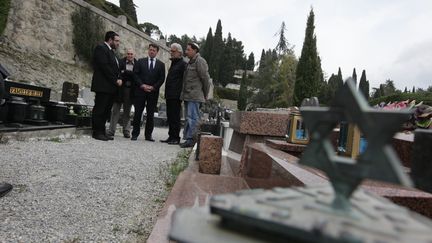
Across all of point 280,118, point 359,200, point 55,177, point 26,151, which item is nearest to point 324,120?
point 359,200

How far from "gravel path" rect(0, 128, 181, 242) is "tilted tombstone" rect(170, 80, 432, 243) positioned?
1.75 meters

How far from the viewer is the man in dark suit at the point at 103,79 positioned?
679cm

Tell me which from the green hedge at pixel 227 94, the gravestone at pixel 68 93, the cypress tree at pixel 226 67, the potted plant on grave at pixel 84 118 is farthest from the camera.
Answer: the cypress tree at pixel 226 67

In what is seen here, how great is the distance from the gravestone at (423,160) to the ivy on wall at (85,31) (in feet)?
73.2

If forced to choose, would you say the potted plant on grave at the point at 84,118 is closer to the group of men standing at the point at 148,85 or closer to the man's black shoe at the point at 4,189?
the group of men standing at the point at 148,85

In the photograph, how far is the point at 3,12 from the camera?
1608 centimetres

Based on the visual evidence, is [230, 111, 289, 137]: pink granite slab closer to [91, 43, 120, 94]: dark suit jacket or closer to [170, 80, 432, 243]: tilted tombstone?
[91, 43, 120, 94]: dark suit jacket

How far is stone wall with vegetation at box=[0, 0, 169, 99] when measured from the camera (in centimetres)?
1700

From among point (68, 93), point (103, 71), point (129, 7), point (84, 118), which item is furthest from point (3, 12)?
point (129, 7)

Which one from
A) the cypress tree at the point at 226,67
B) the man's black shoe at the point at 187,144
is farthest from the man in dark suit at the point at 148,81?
the cypress tree at the point at 226,67

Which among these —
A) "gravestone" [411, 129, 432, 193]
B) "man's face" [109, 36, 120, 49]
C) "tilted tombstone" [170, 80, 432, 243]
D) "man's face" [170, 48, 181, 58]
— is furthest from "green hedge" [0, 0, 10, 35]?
"tilted tombstone" [170, 80, 432, 243]

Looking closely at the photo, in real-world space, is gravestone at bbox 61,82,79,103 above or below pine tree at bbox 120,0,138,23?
below

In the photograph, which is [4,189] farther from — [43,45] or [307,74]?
[307,74]

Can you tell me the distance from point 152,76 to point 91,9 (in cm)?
1754
